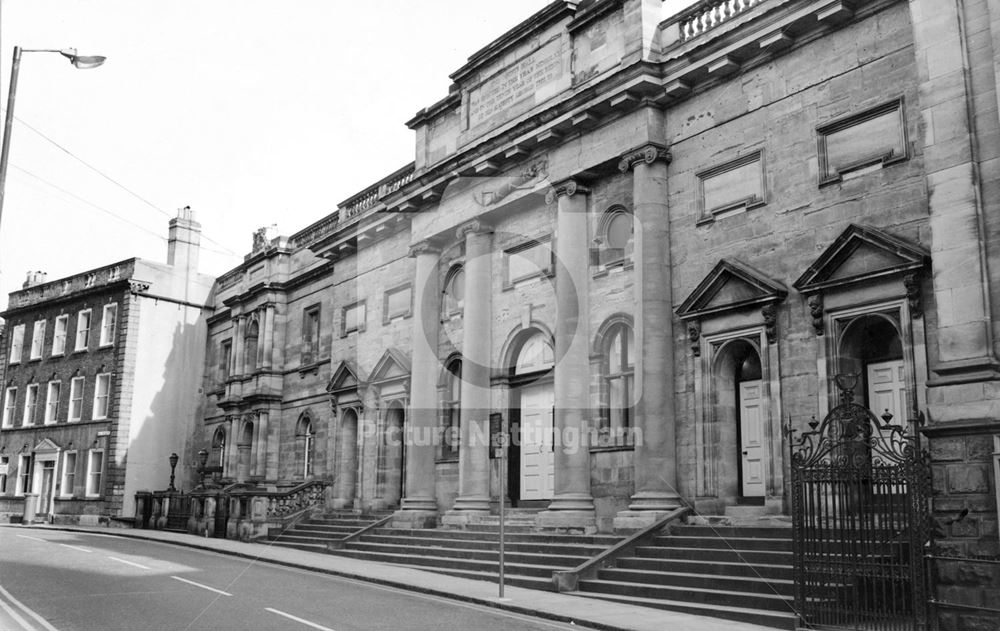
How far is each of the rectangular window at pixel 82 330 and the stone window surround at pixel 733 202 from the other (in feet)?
117

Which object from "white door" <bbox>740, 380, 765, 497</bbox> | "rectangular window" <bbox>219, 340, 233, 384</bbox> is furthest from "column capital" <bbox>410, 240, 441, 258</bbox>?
"rectangular window" <bbox>219, 340, 233, 384</bbox>

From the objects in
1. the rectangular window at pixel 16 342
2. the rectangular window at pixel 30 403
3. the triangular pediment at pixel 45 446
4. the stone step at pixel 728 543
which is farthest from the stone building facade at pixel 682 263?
the rectangular window at pixel 16 342

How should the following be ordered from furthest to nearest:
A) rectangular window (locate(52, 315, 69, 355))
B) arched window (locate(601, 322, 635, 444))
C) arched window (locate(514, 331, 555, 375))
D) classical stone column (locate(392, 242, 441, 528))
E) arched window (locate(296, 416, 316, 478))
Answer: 1. rectangular window (locate(52, 315, 69, 355))
2. arched window (locate(296, 416, 316, 478))
3. classical stone column (locate(392, 242, 441, 528))
4. arched window (locate(514, 331, 555, 375))
5. arched window (locate(601, 322, 635, 444))

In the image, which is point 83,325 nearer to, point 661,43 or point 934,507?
point 661,43

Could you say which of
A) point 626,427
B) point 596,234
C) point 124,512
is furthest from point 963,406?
point 124,512

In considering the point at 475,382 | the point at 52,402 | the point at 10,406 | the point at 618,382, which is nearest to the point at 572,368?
the point at 618,382

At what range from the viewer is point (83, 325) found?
1794 inches

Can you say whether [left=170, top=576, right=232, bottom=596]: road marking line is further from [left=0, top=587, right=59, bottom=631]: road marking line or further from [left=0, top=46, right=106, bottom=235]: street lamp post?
[left=0, top=46, right=106, bottom=235]: street lamp post

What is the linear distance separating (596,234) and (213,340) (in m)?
28.7

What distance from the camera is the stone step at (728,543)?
48.8 feet

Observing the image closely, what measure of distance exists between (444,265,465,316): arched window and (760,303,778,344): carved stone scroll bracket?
34.2ft

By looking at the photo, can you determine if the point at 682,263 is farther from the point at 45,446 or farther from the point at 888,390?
the point at 45,446

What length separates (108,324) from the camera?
44.2 metres

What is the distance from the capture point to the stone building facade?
41.9 ft
